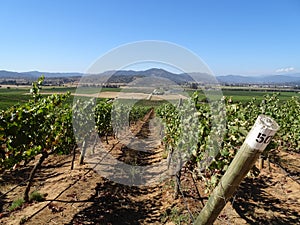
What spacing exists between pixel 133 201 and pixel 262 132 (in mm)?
8059

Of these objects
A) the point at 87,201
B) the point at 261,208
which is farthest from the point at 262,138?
the point at 87,201

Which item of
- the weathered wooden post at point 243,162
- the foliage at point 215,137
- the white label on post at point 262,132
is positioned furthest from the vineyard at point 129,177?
the white label on post at point 262,132

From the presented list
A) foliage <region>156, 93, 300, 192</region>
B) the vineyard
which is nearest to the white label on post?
foliage <region>156, 93, 300, 192</region>

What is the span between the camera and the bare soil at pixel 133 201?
24.6ft

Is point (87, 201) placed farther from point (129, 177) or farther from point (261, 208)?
point (261, 208)

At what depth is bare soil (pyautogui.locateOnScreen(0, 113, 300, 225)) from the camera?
7.49 meters

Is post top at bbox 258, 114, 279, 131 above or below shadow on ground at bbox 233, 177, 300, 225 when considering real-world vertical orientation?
above

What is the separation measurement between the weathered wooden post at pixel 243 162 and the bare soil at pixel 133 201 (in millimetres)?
3885

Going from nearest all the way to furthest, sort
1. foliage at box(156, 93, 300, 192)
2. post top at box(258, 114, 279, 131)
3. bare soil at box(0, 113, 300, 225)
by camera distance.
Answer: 1. post top at box(258, 114, 279, 131)
2. foliage at box(156, 93, 300, 192)
3. bare soil at box(0, 113, 300, 225)

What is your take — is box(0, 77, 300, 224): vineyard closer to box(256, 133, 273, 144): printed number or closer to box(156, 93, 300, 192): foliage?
box(156, 93, 300, 192): foliage

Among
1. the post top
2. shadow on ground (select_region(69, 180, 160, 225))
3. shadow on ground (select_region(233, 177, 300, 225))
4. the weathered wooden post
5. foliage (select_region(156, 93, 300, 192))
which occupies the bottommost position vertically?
shadow on ground (select_region(69, 180, 160, 225))

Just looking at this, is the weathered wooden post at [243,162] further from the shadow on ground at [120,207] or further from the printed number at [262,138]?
the shadow on ground at [120,207]

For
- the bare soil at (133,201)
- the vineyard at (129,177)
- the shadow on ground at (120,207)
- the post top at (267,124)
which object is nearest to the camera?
the post top at (267,124)

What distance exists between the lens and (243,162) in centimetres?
195
